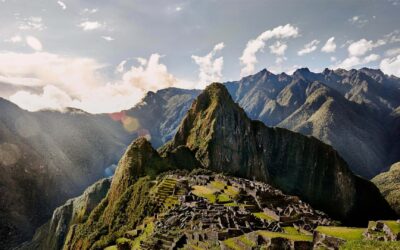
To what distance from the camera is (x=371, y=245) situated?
29.7 m

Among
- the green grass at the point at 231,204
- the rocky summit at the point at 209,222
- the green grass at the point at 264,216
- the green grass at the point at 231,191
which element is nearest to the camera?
the rocky summit at the point at 209,222

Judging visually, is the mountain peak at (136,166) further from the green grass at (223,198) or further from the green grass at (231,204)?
the green grass at (231,204)

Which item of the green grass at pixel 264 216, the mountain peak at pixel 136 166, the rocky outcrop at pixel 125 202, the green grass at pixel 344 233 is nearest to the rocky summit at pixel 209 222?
the green grass at pixel 344 233

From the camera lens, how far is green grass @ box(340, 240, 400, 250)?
28163mm

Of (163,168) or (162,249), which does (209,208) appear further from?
(163,168)

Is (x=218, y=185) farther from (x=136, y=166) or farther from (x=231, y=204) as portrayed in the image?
(x=136, y=166)

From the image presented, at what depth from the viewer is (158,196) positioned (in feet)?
337

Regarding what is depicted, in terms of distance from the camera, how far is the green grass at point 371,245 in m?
28.2

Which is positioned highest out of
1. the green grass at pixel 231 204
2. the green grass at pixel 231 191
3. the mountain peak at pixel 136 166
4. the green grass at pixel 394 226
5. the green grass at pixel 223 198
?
the mountain peak at pixel 136 166

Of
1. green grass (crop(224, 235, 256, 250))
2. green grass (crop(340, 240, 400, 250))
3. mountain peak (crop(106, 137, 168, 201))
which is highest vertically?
mountain peak (crop(106, 137, 168, 201))

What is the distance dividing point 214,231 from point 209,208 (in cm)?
2396

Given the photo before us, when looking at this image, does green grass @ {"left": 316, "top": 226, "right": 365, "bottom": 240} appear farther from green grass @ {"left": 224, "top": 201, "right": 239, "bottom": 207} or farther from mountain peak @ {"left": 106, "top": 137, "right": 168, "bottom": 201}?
mountain peak @ {"left": 106, "top": 137, "right": 168, "bottom": 201}

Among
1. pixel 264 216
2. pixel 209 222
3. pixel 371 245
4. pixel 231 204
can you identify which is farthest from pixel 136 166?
pixel 371 245

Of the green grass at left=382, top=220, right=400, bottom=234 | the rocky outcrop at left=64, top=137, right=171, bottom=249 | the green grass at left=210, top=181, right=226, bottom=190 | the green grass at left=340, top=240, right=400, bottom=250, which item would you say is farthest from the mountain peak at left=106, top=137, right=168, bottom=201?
the green grass at left=340, top=240, right=400, bottom=250
